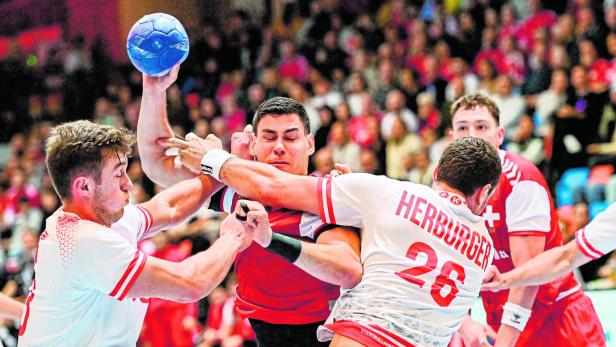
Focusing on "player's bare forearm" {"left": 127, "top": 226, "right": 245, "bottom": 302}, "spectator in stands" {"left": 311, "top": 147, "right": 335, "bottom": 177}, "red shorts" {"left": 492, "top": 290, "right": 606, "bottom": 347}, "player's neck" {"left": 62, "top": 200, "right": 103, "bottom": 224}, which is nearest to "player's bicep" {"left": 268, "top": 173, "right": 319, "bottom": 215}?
"player's bare forearm" {"left": 127, "top": 226, "right": 245, "bottom": 302}

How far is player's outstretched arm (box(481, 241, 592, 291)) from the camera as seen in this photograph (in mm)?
5013

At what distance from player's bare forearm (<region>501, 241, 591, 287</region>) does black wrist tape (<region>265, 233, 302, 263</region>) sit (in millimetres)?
1529

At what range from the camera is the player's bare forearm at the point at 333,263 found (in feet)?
13.4

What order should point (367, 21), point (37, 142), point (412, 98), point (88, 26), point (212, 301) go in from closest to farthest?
point (212, 301)
point (412, 98)
point (367, 21)
point (37, 142)
point (88, 26)

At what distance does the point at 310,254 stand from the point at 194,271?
1.86 ft

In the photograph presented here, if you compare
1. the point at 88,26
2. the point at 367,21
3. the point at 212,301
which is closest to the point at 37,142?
the point at 88,26

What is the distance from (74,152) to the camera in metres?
4.08

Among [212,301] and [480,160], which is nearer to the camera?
[480,160]

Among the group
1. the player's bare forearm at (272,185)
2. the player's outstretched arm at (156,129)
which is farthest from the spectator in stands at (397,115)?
the player's bare forearm at (272,185)

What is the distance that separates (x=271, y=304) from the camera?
181 inches

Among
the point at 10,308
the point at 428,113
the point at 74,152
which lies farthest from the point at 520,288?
the point at 428,113

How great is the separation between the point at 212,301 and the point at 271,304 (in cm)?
617

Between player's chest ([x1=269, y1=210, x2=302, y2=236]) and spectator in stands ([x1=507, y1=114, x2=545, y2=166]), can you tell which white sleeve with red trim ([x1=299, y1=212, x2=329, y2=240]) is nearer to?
player's chest ([x1=269, y1=210, x2=302, y2=236])

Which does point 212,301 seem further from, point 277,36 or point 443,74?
point 277,36
